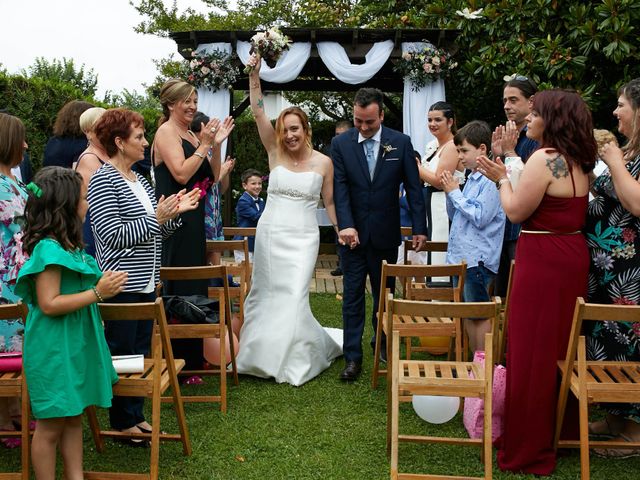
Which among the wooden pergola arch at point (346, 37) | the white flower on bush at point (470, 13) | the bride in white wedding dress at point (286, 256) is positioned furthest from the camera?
the wooden pergola arch at point (346, 37)

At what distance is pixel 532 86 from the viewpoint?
555 cm

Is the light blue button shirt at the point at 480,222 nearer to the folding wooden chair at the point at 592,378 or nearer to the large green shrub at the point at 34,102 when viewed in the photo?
the folding wooden chair at the point at 592,378

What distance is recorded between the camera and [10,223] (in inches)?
168

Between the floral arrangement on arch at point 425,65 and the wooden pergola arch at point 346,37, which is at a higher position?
the wooden pergola arch at point 346,37

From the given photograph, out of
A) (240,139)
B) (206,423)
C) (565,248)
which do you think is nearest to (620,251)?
(565,248)

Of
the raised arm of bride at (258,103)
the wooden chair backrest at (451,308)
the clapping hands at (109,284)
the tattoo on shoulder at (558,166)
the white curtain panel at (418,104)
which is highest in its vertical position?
the white curtain panel at (418,104)

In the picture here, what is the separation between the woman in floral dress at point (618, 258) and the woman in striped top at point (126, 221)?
2.39m

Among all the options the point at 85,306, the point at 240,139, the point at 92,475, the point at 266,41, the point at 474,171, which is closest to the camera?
the point at 85,306

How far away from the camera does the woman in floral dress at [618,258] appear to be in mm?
4102

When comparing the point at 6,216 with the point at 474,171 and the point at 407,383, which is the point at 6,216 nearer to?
the point at 407,383

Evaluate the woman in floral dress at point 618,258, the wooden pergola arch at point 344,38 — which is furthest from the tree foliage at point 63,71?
the woman in floral dress at point 618,258

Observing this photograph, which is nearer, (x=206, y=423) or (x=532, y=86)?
(x=206, y=423)

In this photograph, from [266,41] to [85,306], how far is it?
4219 millimetres

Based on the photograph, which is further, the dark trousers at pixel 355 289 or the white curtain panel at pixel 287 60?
the white curtain panel at pixel 287 60
